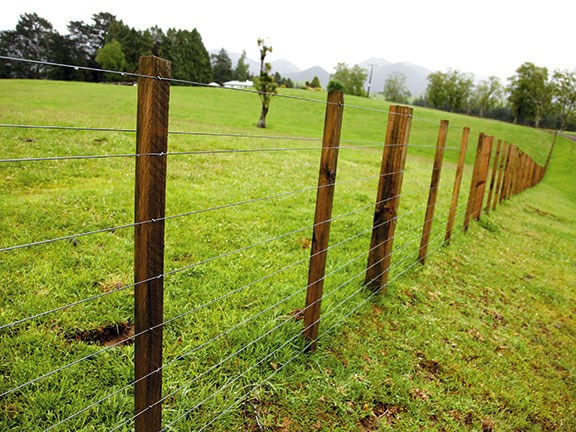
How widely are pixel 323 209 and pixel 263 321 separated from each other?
115 cm

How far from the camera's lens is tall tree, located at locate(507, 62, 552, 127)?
68375mm

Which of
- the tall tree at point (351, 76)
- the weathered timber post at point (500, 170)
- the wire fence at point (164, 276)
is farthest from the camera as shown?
the tall tree at point (351, 76)

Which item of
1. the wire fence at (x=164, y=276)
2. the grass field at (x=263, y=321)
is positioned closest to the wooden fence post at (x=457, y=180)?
the wire fence at (x=164, y=276)

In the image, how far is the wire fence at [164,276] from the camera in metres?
1.90

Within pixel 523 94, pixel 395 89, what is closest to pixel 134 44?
pixel 523 94

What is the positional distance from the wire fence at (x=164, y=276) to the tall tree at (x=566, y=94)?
254 feet

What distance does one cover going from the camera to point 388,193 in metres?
4.25

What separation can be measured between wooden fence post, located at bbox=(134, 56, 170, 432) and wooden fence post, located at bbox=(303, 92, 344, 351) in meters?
1.48

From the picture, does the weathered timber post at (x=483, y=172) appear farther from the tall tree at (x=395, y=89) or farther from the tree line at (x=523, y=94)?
the tall tree at (x=395, y=89)

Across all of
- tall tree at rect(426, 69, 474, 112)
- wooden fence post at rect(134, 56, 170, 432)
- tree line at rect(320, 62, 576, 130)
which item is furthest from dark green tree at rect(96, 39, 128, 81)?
wooden fence post at rect(134, 56, 170, 432)

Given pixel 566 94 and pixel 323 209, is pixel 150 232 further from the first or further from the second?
pixel 566 94

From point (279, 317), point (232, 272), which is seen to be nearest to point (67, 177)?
point (232, 272)

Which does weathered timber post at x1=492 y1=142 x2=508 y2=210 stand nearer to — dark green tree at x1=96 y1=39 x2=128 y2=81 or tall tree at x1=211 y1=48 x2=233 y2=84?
dark green tree at x1=96 y1=39 x2=128 y2=81

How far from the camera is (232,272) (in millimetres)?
4223
